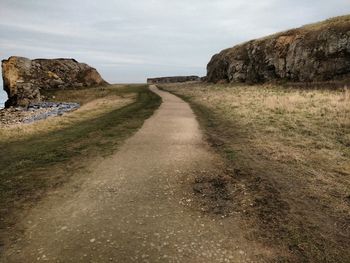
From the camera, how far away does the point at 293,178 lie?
9.99 metres

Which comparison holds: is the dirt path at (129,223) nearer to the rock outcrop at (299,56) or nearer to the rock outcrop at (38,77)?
the rock outcrop at (299,56)

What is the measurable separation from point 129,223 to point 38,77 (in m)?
49.8

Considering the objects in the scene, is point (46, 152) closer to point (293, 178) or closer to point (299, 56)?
point (293, 178)

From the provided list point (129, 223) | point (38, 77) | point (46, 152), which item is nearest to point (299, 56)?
point (46, 152)

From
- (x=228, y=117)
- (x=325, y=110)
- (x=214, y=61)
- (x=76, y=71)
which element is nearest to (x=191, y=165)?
(x=228, y=117)

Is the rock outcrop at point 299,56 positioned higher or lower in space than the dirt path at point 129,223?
higher

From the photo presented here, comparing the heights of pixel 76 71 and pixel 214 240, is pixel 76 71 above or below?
above

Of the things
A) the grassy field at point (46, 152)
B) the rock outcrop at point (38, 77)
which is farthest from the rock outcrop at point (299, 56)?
the rock outcrop at point (38, 77)

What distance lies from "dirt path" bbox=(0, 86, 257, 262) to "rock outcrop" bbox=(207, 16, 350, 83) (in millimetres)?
30338

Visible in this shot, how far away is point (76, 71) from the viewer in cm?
5953

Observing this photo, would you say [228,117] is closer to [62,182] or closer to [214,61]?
[62,182]

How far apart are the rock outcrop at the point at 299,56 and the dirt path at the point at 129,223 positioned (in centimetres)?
3034

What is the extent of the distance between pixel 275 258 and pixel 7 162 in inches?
413

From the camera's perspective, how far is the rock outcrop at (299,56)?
35969mm
